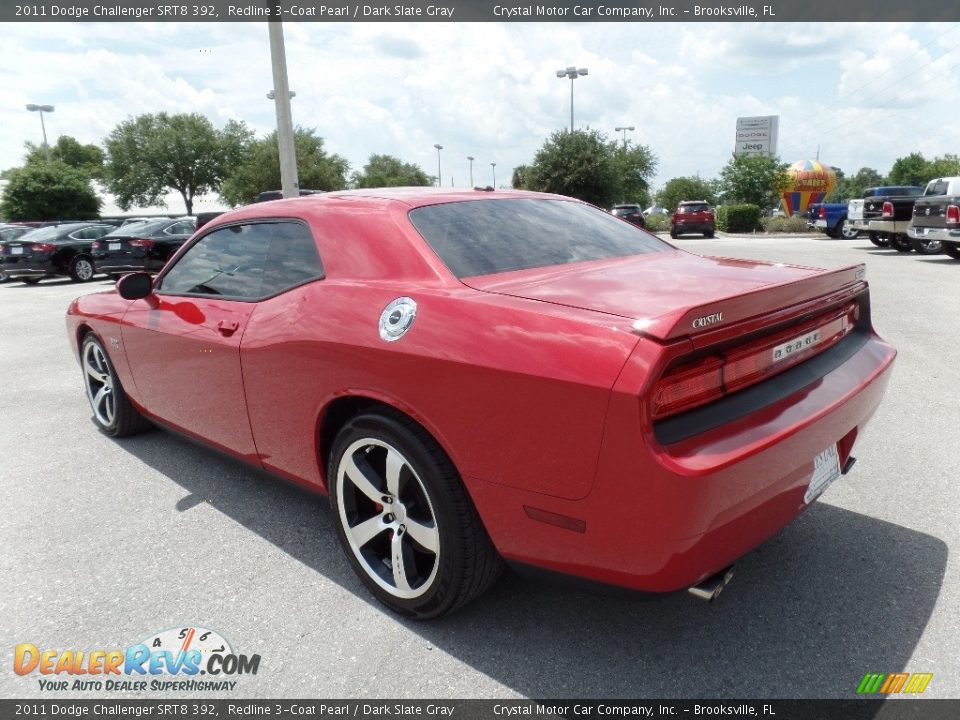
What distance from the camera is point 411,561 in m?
2.57

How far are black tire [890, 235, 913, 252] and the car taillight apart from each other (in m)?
18.5

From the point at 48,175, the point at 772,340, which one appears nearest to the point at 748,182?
the point at 48,175

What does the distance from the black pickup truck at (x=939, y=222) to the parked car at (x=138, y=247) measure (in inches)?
636

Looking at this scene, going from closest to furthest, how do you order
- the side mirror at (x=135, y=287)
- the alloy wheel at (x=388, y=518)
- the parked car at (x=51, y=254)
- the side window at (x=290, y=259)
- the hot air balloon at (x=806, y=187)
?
the alloy wheel at (x=388, y=518) < the side window at (x=290, y=259) < the side mirror at (x=135, y=287) < the parked car at (x=51, y=254) < the hot air balloon at (x=806, y=187)

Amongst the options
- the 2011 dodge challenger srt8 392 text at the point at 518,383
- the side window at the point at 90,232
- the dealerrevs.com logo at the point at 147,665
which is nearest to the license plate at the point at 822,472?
the 2011 dodge challenger srt8 392 text at the point at 518,383

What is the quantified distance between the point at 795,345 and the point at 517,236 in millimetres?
1168

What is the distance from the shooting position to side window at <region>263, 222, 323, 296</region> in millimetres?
2965

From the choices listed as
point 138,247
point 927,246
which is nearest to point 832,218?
point 927,246

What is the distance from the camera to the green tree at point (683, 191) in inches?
3012

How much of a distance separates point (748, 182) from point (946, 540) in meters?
41.7

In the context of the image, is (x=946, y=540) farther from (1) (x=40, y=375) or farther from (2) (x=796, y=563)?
(1) (x=40, y=375)

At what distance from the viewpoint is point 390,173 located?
264 feet

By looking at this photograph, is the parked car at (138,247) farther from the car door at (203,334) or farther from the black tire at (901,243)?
the black tire at (901,243)

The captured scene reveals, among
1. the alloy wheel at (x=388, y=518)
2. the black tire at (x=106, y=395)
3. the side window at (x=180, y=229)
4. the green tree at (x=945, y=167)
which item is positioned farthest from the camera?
the green tree at (x=945, y=167)
